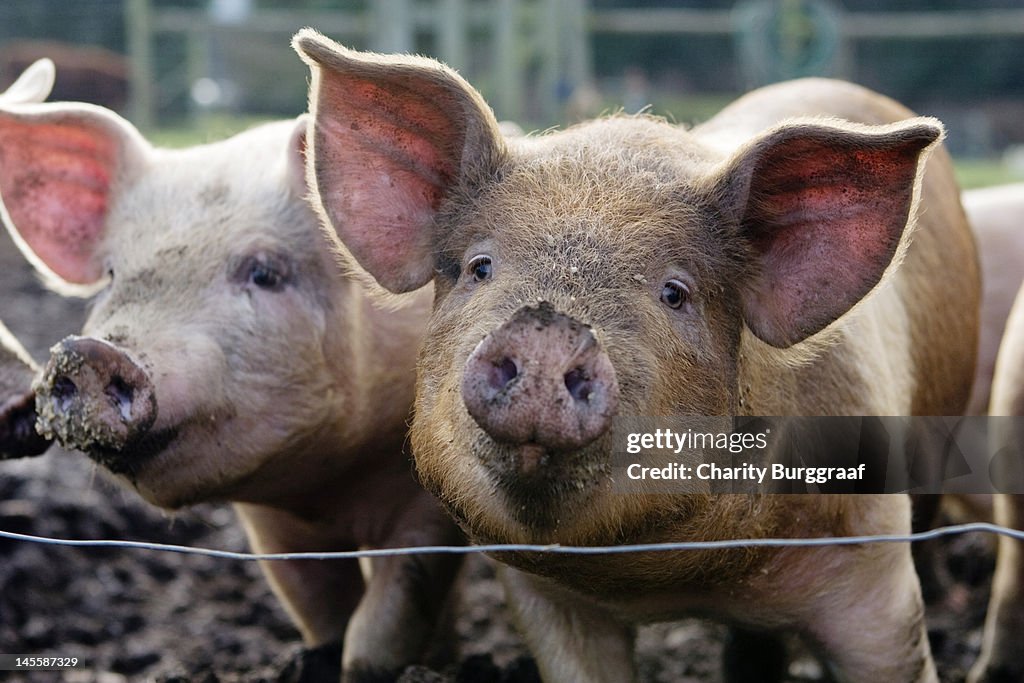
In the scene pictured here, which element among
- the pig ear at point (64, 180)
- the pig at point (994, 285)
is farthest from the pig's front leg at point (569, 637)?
the pig at point (994, 285)

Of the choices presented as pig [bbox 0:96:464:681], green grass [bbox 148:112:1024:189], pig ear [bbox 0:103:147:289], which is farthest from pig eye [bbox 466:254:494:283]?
green grass [bbox 148:112:1024:189]

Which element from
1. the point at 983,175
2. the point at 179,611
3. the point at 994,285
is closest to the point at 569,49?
the point at 983,175

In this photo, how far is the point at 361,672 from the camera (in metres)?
4.19

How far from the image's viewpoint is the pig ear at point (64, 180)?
14.3ft

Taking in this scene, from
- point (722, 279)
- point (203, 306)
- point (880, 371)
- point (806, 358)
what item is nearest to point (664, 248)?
point (722, 279)

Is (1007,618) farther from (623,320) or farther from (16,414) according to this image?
(16,414)

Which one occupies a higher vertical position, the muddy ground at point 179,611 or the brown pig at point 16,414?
the brown pig at point 16,414

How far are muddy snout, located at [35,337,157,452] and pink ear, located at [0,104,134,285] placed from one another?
3.41 ft

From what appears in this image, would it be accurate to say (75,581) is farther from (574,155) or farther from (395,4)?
(395,4)

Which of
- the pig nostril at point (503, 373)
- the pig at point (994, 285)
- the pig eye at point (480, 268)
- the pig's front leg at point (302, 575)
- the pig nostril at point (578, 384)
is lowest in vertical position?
the pig's front leg at point (302, 575)

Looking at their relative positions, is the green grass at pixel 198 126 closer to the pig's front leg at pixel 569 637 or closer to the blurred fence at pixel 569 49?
the blurred fence at pixel 569 49

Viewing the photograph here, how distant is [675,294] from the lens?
3064mm

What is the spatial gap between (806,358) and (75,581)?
3.30 metres

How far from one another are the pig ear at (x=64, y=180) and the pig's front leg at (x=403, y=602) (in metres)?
1.35
